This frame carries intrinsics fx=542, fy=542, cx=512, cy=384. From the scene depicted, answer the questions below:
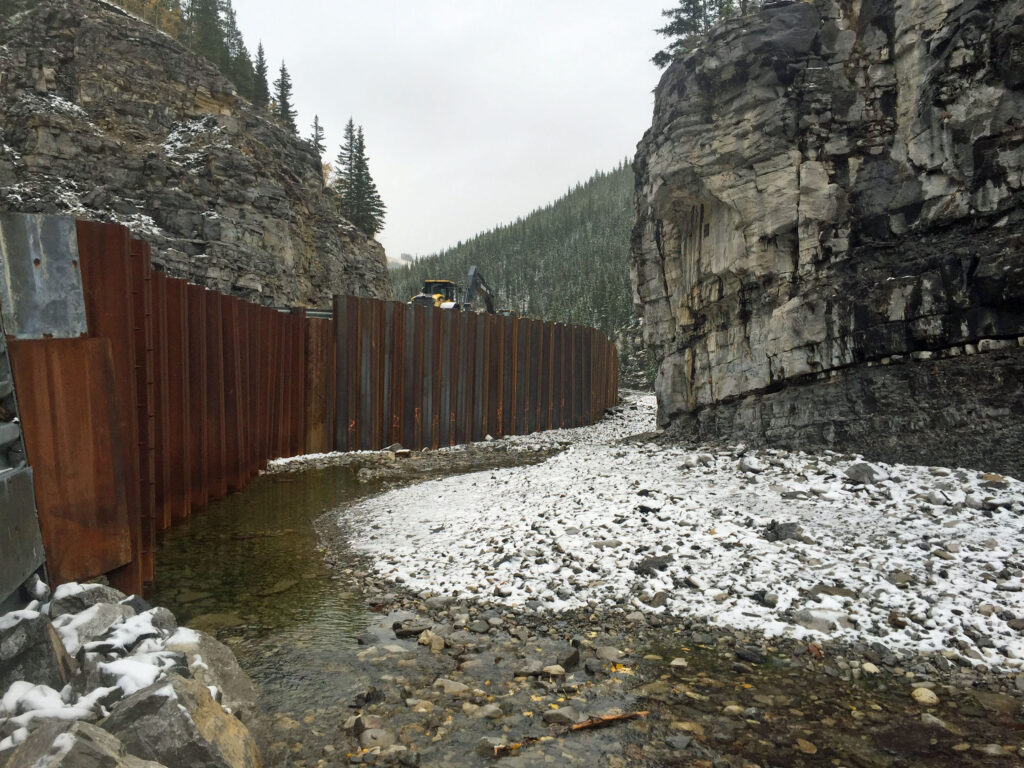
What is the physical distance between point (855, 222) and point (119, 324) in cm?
1010

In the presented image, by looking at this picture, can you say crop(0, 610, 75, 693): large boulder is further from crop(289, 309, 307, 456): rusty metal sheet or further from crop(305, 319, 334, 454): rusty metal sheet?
crop(305, 319, 334, 454): rusty metal sheet

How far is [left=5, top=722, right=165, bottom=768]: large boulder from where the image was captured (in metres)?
2.20

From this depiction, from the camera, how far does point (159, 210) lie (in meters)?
19.9

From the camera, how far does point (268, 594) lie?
5.75m

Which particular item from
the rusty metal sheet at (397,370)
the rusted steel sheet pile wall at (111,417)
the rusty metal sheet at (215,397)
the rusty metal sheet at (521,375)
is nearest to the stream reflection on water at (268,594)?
the rusted steel sheet pile wall at (111,417)

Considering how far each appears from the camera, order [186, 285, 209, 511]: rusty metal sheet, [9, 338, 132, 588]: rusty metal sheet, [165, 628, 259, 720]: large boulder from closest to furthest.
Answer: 1. [165, 628, 259, 720]: large boulder
2. [9, 338, 132, 588]: rusty metal sheet
3. [186, 285, 209, 511]: rusty metal sheet

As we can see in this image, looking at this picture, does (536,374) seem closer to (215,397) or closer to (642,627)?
(215,397)

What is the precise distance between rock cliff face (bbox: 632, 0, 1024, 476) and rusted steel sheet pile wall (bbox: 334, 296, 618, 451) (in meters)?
7.69

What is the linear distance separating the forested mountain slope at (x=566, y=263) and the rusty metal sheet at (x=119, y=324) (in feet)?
160

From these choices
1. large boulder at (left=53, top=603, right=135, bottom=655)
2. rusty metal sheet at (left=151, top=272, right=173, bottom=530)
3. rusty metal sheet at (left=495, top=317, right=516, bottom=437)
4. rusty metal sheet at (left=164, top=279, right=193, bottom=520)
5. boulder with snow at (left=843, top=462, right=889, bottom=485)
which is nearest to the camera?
large boulder at (left=53, top=603, right=135, bottom=655)

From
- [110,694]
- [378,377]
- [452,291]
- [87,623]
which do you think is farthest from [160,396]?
[452,291]

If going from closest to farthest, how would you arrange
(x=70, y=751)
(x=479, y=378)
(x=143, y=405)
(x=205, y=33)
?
(x=70, y=751) < (x=143, y=405) < (x=479, y=378) < (x=205, y=33)

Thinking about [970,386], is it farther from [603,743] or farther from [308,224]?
[308,224]


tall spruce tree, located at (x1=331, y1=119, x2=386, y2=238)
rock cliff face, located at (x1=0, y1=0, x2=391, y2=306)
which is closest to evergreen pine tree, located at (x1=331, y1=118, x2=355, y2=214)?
tall spruce tree, located at (x1=331, y1=119, x2=386, y2=238)
